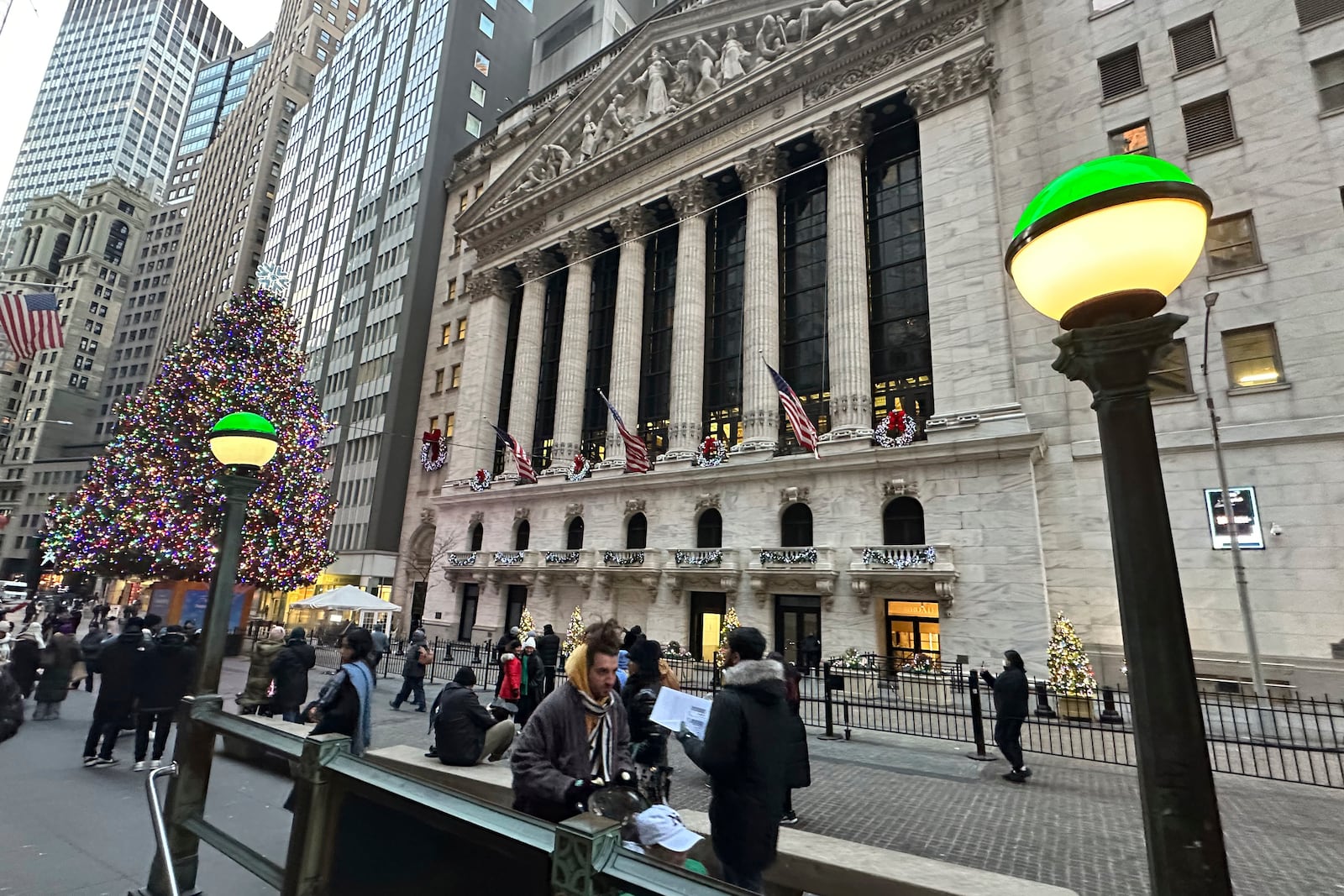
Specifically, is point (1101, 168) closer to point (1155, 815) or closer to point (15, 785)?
point (1155, 815)

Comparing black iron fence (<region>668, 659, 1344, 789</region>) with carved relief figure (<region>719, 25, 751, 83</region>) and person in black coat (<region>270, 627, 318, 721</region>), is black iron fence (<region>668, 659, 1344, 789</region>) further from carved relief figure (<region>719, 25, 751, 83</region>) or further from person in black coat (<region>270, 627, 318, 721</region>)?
carved relief figure (<region>719, 25, 751, 83</region>)

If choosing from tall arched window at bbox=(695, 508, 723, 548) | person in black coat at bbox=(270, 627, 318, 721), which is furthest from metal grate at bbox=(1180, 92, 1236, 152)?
person in black coat at bbox=(270, 627, 318, 721)

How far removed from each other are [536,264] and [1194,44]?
3126 cm

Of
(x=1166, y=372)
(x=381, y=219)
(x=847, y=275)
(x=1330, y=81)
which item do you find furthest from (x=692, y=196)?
(x=381, y=219)

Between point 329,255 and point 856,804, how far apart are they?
205 ft

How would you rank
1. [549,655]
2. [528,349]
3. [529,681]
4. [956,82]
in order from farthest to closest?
[528,349] → [956,82] → [549,655] → [529,681]

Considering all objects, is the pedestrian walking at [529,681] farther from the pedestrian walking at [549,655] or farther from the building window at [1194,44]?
the building window at [1194,44]

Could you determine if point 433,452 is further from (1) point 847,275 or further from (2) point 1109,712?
(2) point 1109,712

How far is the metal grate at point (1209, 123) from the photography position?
779 inches

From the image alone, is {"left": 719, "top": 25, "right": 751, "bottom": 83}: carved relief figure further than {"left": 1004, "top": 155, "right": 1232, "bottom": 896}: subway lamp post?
Yes

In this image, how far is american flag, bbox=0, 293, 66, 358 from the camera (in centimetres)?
1745

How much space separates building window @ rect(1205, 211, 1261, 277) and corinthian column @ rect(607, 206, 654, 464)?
22.7 metres

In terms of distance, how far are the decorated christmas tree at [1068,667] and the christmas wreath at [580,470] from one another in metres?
20.7

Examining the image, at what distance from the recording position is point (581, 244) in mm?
35875
